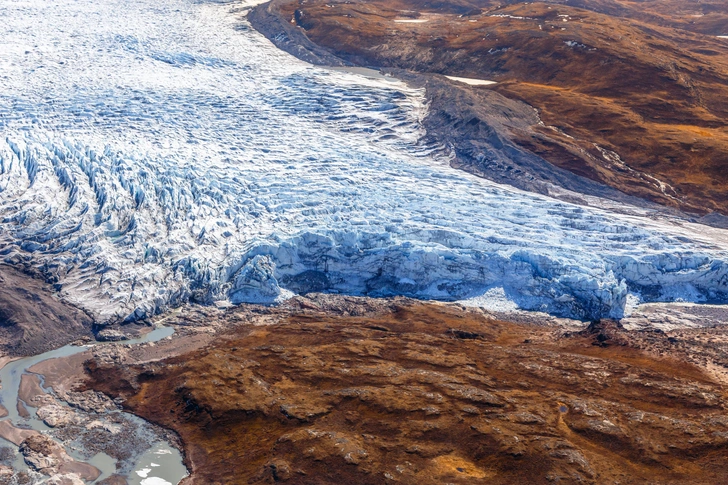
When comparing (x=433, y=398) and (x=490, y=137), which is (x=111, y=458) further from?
(x=490, y=137)

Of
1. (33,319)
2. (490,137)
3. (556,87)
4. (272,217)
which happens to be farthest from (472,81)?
(33,319)

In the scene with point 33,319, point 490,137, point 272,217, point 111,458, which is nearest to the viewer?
point 111,458

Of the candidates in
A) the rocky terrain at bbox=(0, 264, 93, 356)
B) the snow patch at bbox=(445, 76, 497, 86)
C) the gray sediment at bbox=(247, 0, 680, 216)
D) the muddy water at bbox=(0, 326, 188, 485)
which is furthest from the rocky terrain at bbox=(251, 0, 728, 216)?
the muddy water at bbox=(0, 326, 188, 485)

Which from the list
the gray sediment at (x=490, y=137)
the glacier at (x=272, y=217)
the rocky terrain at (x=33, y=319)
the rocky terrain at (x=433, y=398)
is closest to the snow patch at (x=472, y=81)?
the gray sediment at (x=490, y=137)

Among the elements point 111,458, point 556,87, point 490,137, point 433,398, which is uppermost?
point 556,87

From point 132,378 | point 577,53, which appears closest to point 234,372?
point 132,378

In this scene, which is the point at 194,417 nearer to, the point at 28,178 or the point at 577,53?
the point at 28,178

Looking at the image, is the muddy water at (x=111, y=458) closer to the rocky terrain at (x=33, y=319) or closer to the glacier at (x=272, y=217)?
the rocky terrain at (x=33, y=319)

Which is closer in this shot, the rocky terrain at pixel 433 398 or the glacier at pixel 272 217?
the rocky terrain at pixel 433 398
